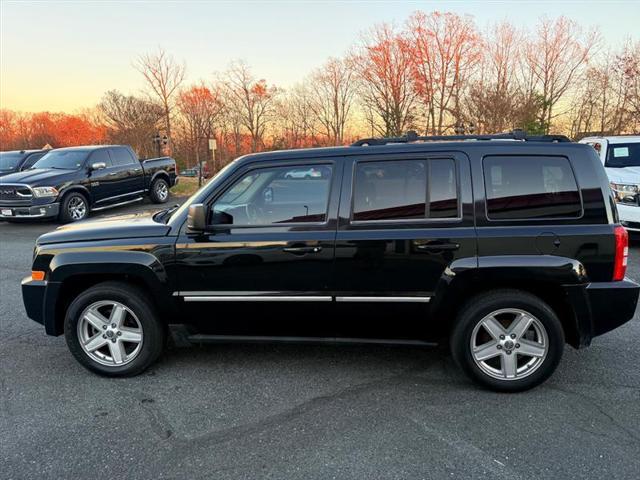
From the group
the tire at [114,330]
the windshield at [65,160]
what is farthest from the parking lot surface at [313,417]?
the windshield at [65,160]

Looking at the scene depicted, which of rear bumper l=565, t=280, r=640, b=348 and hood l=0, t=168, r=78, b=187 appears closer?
rear bumper l=565, t=280, r=640, b=348

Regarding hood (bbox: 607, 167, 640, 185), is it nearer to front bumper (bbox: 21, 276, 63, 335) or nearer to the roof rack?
the roof rack

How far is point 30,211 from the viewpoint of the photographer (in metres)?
11.0

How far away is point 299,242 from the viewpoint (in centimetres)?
334

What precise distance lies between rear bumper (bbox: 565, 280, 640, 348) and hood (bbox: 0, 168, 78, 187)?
11.6 metres

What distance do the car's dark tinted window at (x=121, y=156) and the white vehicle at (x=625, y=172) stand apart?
37.5 feet

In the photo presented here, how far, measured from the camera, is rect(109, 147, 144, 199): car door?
13.0m

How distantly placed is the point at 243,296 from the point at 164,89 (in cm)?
3243

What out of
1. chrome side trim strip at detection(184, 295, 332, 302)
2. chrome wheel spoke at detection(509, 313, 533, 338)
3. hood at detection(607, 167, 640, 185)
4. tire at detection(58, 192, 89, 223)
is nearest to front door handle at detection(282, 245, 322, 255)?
chrome side trim strip at detection(184, 295, 332, 302)

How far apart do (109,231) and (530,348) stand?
10.6 feet

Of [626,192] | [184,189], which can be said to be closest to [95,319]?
[626,192]

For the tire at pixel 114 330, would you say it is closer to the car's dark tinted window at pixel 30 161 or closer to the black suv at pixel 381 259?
the black suv at pixel 381 259

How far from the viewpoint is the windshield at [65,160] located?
12.2 meters

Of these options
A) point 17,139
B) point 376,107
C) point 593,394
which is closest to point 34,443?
point 593,394
